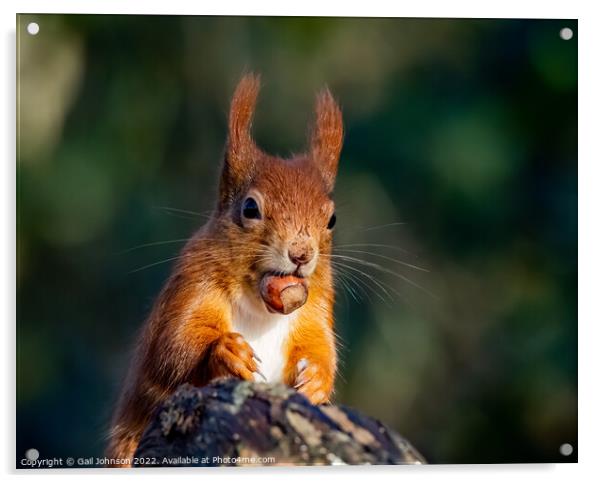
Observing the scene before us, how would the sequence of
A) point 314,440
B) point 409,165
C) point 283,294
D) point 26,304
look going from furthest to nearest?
point 409,165 → point 26,304 → point 283,294 → point 314,440

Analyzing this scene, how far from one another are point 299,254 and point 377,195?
0.65 metres

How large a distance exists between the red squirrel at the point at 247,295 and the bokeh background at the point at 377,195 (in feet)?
0.44

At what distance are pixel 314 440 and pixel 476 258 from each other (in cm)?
102

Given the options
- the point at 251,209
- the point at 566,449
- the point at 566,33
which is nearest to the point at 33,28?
the point at 251,209

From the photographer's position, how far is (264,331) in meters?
3.16

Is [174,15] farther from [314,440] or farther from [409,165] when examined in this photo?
[314,440]

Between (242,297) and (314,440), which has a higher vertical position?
(242,297)

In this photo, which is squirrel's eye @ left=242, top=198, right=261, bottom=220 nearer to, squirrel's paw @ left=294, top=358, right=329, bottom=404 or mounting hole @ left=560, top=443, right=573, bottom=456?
squirrel's paw @ left=294, top=358, right=329, bottom=404

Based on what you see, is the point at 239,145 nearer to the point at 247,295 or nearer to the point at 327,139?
the point at 327,139

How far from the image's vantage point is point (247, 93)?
132 inches

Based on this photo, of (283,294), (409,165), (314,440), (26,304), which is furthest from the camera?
(409,165)

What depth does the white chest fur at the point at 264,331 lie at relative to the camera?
313 cm

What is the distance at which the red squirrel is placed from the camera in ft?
10.0
